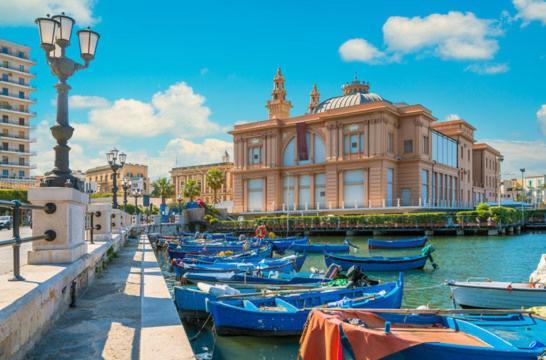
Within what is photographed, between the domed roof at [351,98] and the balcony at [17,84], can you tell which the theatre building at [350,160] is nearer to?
the domed roof at [351,98]

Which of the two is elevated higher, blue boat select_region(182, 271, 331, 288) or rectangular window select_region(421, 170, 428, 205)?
rectangular window select_region(421, 170, 428, 205)

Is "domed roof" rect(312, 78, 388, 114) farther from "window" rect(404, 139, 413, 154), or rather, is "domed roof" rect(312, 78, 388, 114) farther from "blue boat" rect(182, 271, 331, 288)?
"blue boat" rect(182, 271, 331, 288)

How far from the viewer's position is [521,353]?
703 centimetres

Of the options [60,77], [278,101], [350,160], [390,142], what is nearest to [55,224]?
[60,77]

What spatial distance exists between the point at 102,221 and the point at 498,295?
1338 centimetres

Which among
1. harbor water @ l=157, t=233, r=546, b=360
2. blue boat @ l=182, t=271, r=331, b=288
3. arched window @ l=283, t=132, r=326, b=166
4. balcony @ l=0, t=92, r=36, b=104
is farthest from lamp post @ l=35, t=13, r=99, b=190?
balcony @ l=0, t=92, r=36, b=104

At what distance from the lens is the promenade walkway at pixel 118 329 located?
5719 millimetres

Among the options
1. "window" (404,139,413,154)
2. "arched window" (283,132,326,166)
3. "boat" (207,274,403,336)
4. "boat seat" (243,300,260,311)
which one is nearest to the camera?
"boat" (207,274,403,336)

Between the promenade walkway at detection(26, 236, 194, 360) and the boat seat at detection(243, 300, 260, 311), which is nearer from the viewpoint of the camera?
the promenade walkway at detection(26, 236, 194, 360)

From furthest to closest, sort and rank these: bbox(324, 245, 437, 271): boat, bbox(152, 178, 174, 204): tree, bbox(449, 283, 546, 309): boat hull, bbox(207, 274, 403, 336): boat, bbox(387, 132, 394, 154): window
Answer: bbox(152, 178, 174, 204): tree < bbox(387, 132, 394, 154): window < bbox(324, 245, 437, 271): boat < bbox(449, 283, 546, 309): boat hull < bbox(207, 274, 403, 336): boat

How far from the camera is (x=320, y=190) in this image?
217 ft

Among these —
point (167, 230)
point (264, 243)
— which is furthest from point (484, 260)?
point (167, 230)

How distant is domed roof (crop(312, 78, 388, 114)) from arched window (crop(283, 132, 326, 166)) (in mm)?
4803

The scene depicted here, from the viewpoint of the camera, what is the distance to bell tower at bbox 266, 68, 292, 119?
282 feet
